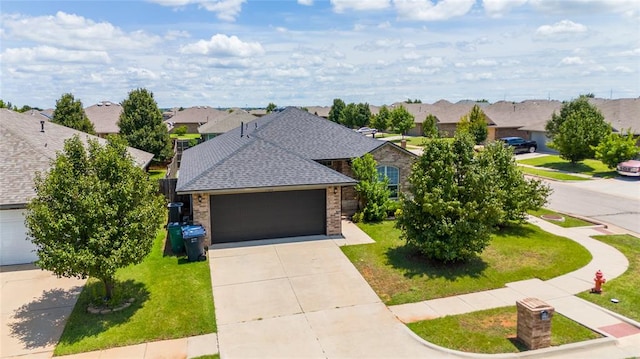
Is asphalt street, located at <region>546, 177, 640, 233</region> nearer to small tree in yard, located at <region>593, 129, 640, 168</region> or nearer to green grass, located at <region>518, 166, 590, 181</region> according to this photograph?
green grass, located at <region>518, 166, 590, 181</region>

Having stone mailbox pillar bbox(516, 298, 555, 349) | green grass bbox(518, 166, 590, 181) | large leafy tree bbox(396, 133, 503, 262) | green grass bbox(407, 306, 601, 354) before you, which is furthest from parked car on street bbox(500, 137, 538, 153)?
→ stone mailbox pillar bbox(516, 298, 555, 349)

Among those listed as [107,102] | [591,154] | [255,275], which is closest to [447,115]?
[591,154]

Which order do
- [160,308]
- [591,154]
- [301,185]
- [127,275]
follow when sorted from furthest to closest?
[591,154] → [301,185] → [127,275] → [160,308]

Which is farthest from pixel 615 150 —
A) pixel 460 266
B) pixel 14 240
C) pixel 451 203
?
pixel 14 240

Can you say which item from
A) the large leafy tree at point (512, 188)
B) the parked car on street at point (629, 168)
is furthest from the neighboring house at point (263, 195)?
the parked car on street at point (629, 168)

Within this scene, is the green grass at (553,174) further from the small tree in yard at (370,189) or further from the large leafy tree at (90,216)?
the large leafy tree at (90,216)

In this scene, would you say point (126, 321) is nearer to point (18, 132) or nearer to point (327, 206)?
point (327, 206)
